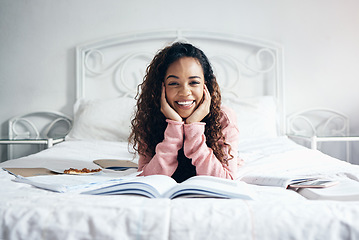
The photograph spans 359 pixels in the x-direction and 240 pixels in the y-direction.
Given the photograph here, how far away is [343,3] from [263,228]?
2615mm

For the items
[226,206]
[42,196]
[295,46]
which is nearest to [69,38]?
[295,46]

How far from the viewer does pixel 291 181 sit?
0.94m

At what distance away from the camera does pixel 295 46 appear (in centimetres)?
260

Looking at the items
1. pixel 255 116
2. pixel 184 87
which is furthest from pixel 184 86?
pixel 255 116

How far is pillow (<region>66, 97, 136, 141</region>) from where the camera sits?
2.24 meters

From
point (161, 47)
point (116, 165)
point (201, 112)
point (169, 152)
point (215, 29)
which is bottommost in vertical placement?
point (116, 165)

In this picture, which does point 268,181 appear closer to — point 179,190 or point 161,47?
point 179,190

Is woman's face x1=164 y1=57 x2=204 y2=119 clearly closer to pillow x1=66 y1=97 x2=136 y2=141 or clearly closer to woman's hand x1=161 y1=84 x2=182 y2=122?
woman's hand x1=161 y1=84 x2=182 y2=122

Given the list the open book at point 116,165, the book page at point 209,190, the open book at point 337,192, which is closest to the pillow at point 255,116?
the open book at point 116,165

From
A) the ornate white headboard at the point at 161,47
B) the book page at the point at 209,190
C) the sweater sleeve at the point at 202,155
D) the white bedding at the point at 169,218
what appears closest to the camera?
the white bedding at the point at 169,218

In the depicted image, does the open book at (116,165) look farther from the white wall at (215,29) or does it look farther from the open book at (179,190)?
the white wall at (215,29)

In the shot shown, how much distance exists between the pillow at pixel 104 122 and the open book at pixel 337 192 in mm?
1524

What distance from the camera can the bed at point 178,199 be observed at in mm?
564

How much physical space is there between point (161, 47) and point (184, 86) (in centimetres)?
160
